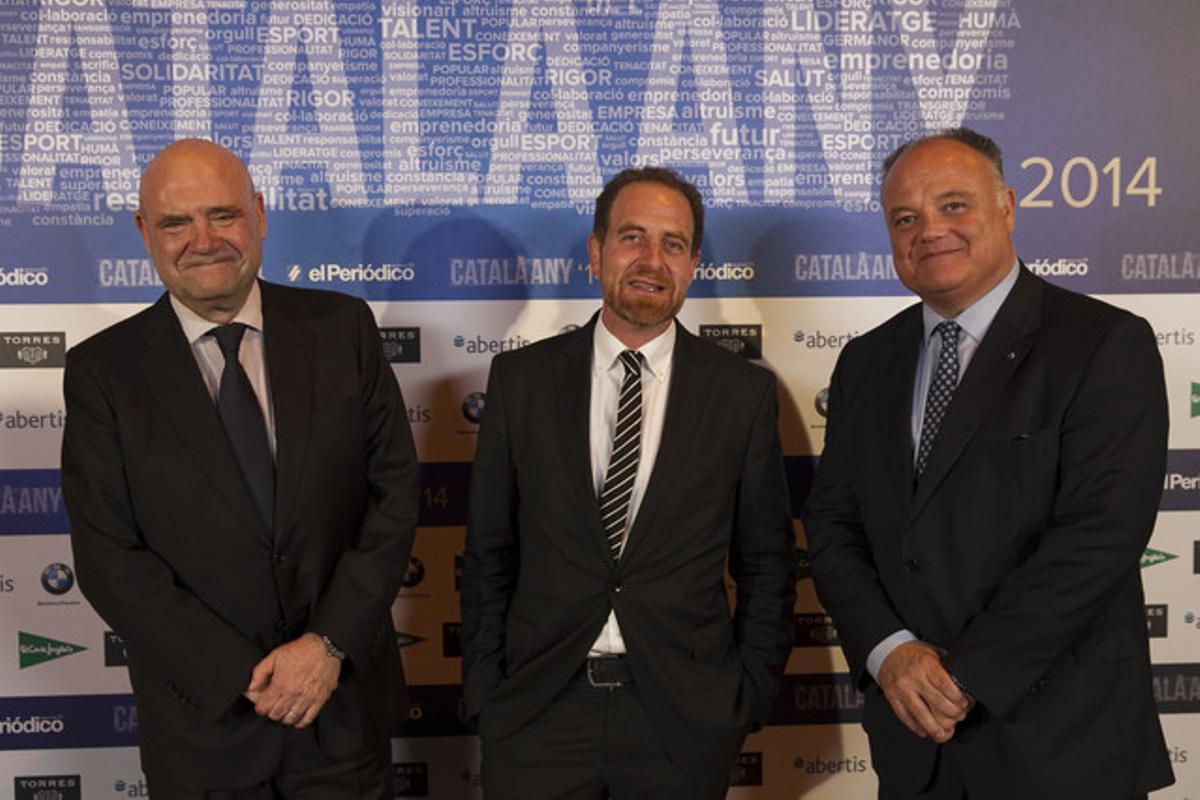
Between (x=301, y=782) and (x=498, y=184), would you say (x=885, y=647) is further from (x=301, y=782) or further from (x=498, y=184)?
(x=498, y=184)

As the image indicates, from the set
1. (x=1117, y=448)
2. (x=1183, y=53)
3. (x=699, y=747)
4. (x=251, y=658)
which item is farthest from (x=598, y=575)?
(x=1183, y=53)

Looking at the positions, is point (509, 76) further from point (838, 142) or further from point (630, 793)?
point (630, 793)

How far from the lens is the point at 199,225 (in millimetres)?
2279

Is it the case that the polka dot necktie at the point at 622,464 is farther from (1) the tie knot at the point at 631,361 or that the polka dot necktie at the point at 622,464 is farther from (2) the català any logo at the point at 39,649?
(2) the català any logo at the point at 39,649

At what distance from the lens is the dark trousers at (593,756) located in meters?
2.38

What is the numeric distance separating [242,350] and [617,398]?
88cm

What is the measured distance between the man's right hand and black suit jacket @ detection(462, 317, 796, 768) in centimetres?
37

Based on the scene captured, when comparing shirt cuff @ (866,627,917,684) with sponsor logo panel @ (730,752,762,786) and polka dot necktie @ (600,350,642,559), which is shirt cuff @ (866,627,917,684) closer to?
polka dot necktie @ (600,350,642,559)

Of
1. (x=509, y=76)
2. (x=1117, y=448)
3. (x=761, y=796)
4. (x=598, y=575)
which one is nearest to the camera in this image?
(x=1117, y=448)

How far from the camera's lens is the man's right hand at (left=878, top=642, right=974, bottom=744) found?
2.06 metres

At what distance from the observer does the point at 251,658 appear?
2.21 m

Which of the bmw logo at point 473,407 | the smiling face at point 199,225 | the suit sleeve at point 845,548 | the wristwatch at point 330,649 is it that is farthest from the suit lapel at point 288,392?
the suit sleeve at point 845,548

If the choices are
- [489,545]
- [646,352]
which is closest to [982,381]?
[646,352]

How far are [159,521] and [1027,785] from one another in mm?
1890
